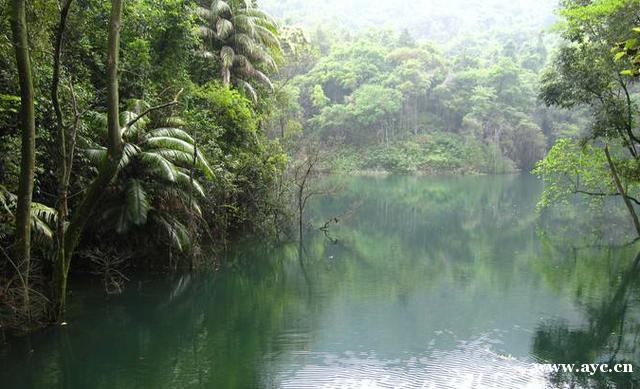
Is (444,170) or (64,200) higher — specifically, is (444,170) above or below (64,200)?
above

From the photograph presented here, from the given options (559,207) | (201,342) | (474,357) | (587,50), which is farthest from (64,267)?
(559,207)

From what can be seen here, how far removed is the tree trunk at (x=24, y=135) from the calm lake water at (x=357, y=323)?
1.75m

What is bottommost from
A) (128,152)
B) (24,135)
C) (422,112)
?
(24,135)

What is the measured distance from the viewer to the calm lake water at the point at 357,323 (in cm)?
882

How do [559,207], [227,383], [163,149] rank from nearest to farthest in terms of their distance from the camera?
[227,383], [163,149], [559,207]

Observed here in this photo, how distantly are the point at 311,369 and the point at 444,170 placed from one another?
49652mm

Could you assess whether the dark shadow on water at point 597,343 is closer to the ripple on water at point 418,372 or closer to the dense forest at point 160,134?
the ripple on water at point 418,372

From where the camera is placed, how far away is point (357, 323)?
452 inches

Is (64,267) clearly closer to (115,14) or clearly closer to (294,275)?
(115,14)

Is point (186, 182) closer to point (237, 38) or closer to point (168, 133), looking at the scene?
point (168, 133)

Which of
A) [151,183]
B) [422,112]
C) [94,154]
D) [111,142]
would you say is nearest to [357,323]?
[151,183]

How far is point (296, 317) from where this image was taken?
12023 mm

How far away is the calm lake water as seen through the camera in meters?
A: 8.82

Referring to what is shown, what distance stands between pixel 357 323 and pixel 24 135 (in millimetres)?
7000
